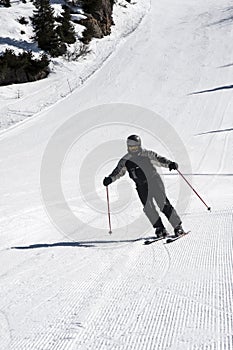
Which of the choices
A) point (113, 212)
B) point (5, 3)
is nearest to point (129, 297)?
point (113, 212)

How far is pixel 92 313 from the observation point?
3.83 metres

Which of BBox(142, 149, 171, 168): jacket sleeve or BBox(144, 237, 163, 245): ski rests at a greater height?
BBox(142, 149, 171, 168): jacket sleeve

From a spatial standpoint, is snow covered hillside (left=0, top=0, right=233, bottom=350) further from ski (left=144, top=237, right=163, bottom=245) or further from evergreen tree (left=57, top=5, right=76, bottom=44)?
evergreen tree (left=57, top=5, right=76, bottom=44)

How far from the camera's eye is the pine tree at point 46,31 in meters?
27.9

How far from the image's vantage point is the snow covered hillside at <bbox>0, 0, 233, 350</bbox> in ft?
11.7

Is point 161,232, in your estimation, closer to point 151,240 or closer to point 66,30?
point 151,240

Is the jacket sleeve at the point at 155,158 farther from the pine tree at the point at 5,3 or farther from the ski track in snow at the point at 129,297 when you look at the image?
the pine tree at the point at 5,3

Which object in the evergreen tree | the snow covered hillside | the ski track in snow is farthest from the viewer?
the evergreen tree

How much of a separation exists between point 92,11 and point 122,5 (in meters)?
6.82

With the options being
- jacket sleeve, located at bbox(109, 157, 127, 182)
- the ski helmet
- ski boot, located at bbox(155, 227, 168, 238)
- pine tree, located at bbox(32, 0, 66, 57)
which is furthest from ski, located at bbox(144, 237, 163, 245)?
pine tree, located at bbox(32, 0, 66, 57)

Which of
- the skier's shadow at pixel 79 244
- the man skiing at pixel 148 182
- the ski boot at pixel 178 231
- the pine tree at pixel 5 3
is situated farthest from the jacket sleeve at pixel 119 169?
the pine tree at pixel 5 3

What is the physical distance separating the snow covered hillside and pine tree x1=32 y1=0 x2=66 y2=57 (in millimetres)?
1575

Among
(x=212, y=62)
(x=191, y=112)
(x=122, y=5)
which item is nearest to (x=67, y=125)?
(x=191, y=112)

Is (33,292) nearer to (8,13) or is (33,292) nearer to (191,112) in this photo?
(191,112)
